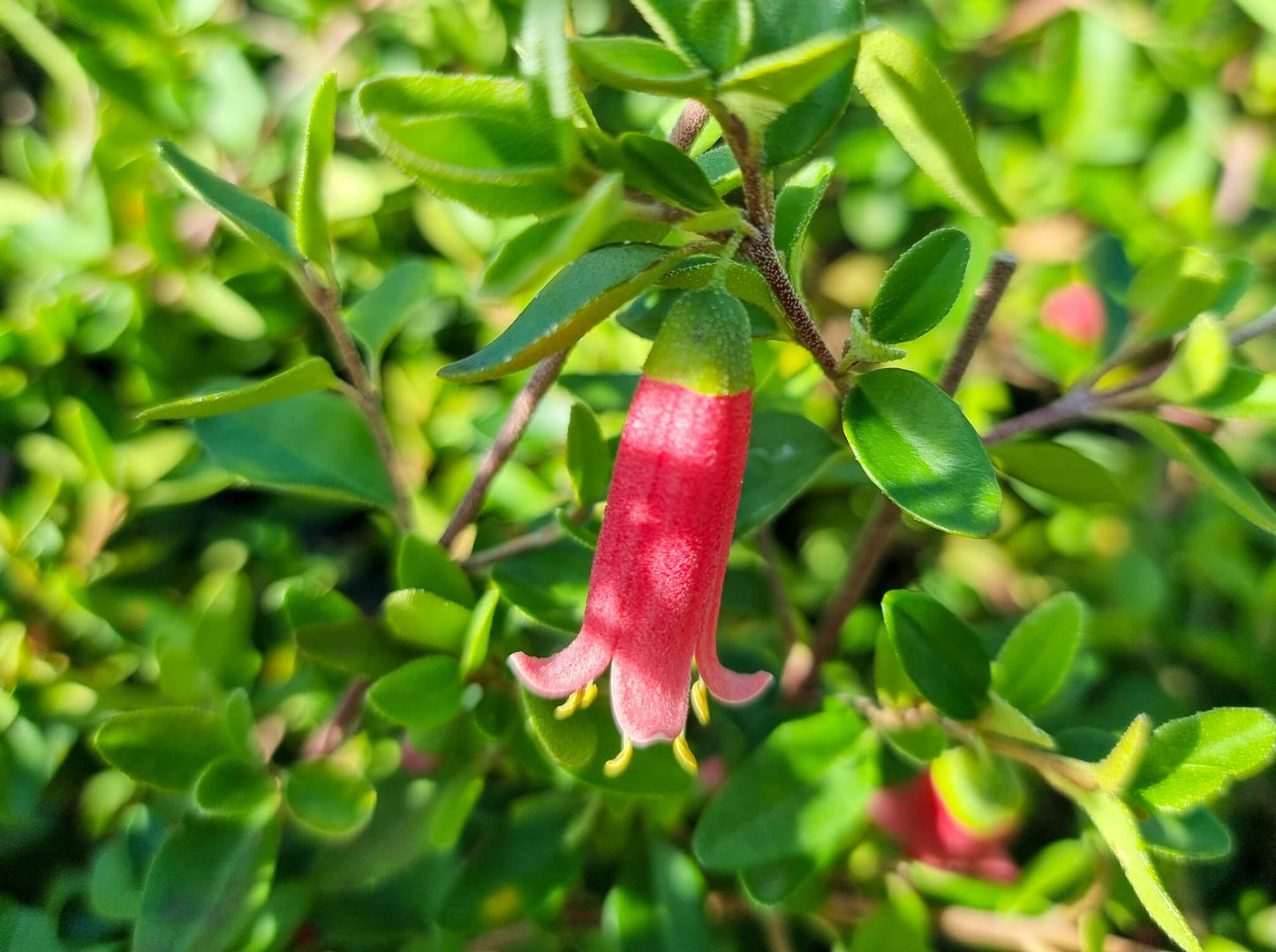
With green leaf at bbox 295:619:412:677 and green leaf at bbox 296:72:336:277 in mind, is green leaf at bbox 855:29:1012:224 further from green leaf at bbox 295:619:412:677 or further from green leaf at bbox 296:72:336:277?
green leaf at bbox 295:619:412:677

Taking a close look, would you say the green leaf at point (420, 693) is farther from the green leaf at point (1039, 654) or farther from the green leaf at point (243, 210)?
the green leaf at point (1039, 654)

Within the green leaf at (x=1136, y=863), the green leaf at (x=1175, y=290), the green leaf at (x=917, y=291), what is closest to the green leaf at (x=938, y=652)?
the green leaf at (x=1136, y=863)

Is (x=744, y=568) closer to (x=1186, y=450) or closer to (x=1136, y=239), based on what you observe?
(x=1186, y=450)

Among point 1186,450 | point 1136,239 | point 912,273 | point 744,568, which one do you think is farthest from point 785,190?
point 1136,239

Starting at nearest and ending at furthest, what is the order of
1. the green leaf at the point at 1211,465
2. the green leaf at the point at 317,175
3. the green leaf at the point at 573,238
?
1. the green leaf at the point at 573,238
2. the green leaf at the point at 317,175
3. the green leaf at the point at 1211,465

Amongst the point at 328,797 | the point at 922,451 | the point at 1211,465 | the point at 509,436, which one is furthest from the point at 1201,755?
the point at 328,797

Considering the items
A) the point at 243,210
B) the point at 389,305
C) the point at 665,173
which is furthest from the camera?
the point at 389,305

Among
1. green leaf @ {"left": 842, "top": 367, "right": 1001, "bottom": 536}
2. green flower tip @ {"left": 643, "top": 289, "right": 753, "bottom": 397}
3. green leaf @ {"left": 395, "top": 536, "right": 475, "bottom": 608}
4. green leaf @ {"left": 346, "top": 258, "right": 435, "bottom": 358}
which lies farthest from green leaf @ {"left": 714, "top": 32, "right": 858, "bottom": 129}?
green leaf @ {"left": 346, "top": 258, "right": 435, "bottom": 358}

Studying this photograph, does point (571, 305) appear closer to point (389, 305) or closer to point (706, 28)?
point (706, 28)
